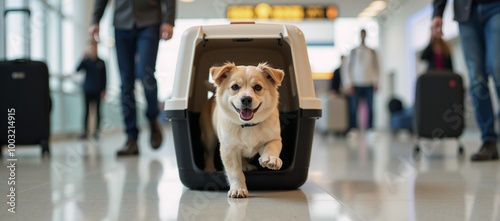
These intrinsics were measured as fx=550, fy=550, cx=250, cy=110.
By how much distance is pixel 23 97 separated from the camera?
4.23 metres

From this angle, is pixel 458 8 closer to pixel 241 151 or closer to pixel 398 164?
pixel 398 164

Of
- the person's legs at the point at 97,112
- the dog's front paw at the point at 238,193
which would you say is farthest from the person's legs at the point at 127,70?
the person's legs at the point at 97,112

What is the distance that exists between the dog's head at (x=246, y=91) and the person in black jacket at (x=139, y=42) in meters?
1.72

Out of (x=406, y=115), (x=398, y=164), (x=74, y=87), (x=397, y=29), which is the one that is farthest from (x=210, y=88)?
(x=397, y=29)

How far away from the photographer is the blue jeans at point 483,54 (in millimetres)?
3625

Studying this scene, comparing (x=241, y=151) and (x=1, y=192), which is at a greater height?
(x=241, y=151)

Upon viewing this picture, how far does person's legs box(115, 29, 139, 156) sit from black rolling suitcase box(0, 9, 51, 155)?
1.94 feet

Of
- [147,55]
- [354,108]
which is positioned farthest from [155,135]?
[354,108]

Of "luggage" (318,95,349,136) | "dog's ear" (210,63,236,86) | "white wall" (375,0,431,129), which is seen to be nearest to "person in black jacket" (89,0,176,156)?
"dog's ear" (210,63,236,86)

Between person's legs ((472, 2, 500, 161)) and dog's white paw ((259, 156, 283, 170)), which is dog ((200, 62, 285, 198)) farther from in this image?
person's legs ((472, 2, 500, 161))

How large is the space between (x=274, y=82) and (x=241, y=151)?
0.32 metres

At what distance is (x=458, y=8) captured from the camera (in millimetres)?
3777

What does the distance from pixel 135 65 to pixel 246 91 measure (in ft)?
8.00

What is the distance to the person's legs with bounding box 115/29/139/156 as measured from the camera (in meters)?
4.21
